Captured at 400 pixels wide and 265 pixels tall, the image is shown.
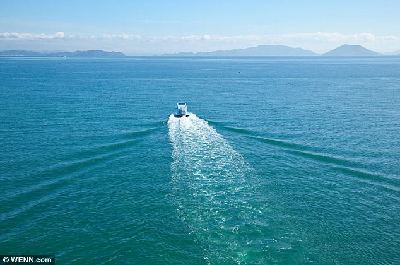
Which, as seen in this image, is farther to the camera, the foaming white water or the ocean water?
the ocean water

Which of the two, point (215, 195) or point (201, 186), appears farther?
point (201, 186)

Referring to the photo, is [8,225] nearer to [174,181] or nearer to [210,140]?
[174,181]

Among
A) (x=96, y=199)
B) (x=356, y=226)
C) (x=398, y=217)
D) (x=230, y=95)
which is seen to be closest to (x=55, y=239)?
(x=96, y=199)

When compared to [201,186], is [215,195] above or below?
below

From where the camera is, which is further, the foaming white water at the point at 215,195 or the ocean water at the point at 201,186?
the ocean water at the point at 201,186
